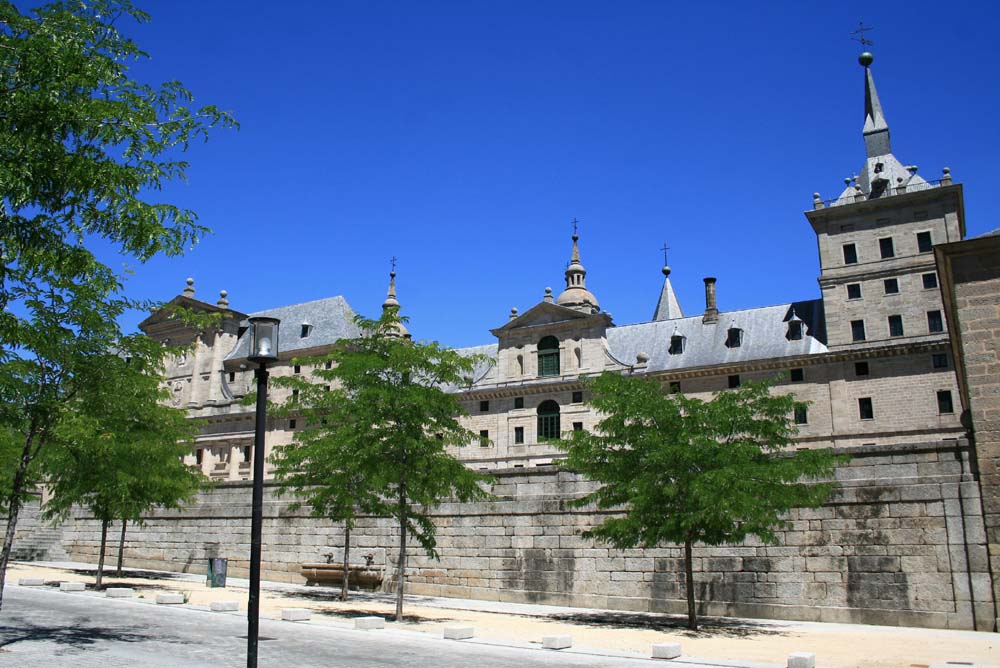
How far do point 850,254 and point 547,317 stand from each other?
693 inches

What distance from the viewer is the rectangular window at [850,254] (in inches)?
1718

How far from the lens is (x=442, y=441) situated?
1922cm

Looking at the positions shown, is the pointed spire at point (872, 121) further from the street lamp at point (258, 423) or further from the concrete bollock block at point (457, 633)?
the street lamp at point (258, 423)

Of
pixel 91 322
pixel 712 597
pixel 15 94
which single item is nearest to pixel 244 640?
pixel 91 322

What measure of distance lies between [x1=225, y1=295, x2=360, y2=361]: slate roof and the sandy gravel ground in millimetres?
33814

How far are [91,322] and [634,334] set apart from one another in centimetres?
3995

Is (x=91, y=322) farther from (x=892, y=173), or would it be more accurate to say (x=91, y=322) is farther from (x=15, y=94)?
(x=892, y=173)

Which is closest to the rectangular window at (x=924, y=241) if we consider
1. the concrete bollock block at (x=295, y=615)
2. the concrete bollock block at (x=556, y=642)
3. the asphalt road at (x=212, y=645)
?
the concrete bollock block at (x=556, y=642)

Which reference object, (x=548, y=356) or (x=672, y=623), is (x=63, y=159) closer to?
(x=672, y=623)

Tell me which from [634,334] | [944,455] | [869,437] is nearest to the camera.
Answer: [944,455]

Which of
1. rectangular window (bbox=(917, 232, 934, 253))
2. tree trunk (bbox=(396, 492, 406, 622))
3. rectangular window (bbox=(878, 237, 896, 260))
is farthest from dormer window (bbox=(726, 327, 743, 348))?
tree trunk (bbox=(396, 492, 406, 622))

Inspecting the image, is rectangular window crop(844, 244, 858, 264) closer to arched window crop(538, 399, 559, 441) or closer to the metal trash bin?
arched window crop(538, 399, 559, 441)

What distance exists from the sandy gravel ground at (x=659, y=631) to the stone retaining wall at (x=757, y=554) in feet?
2.19

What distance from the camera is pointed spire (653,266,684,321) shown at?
67.5 metres
